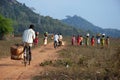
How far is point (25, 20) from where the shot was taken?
5492 inches

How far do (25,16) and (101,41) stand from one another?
359ft

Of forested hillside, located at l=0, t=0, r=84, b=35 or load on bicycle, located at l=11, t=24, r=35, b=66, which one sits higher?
forested hillside, located at l=0, t=0, r=84, b=35

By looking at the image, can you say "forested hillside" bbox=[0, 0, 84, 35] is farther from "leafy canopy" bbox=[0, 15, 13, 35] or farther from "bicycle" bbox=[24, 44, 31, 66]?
"bicycle" bbox=[24, 44, 31, 66]

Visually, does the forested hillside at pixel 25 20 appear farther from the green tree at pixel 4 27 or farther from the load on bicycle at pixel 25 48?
the load on bicycle at pixel 25 48

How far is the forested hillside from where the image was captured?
12625 centimetres

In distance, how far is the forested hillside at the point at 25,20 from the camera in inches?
4970

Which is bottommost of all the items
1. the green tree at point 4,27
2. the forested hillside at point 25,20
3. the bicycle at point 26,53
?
the bicycle at point 26,53

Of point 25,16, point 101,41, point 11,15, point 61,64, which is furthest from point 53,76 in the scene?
point 25,16

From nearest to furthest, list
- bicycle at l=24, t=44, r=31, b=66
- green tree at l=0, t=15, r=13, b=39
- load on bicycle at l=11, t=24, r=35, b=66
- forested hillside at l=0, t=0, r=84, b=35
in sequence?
1. load on bicycle at l=11, t=24, r=35, b=66
2. bicycle at l=24, t=44, r=31, b=66
3. green tree at l=0, t=15, r=13, b=39
4. forested hillside at l=0, t=0, r=84, b=35

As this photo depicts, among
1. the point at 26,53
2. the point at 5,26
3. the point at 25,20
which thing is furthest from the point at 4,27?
the point at 25,20

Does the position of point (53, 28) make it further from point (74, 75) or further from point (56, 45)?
point (74, 75)

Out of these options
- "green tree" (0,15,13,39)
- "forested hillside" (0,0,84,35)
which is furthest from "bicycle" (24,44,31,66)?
"forested hillside" (0,0,84,35)

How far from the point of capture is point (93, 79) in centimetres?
1305

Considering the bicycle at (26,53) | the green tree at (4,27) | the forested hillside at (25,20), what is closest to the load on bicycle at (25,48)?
the bicycle at (26,53)
